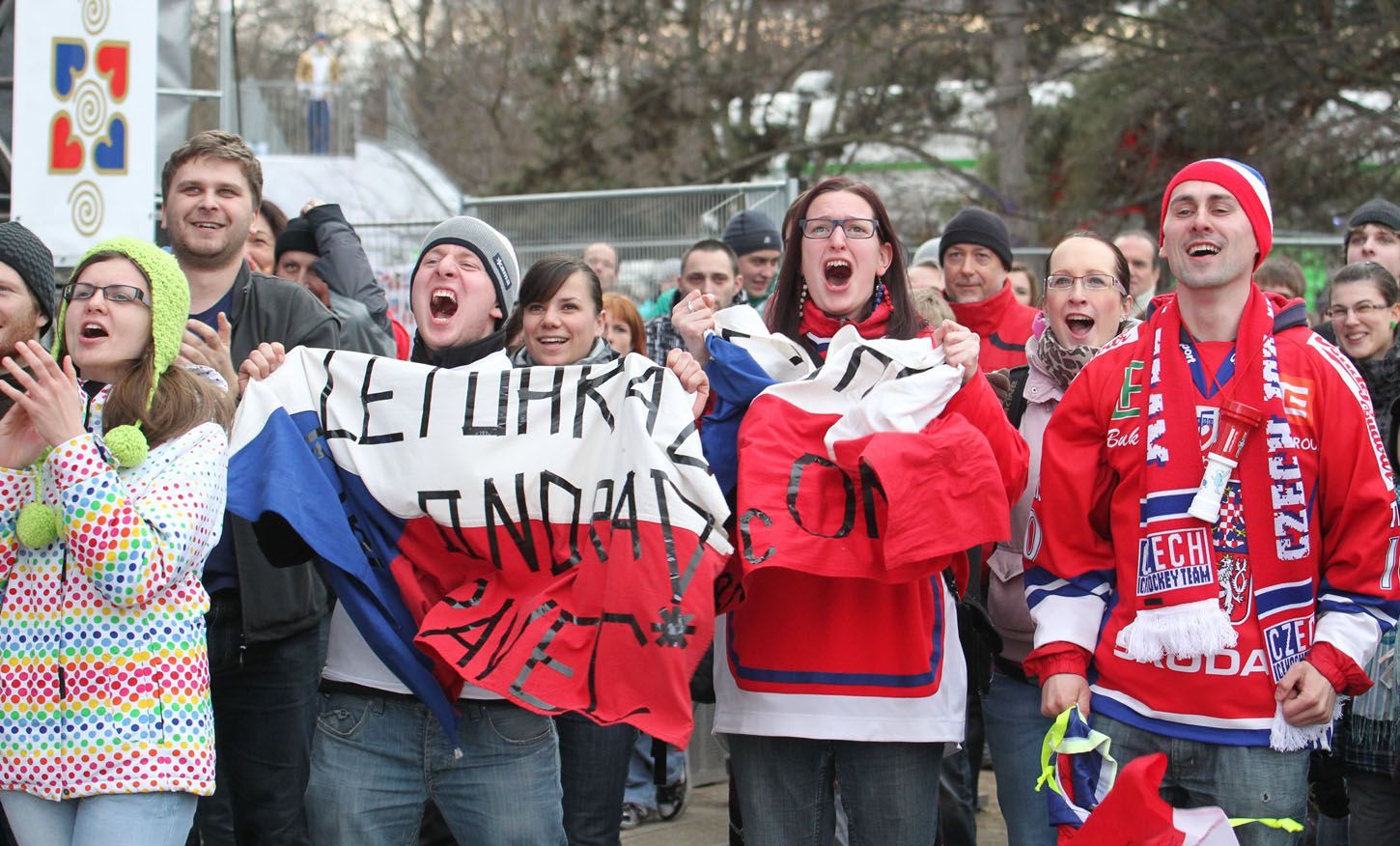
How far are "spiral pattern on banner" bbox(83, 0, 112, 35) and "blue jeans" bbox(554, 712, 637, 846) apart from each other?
382 cm

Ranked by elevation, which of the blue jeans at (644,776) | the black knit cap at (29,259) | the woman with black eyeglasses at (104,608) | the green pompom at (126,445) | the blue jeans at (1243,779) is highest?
the black knit cap at (29,259)

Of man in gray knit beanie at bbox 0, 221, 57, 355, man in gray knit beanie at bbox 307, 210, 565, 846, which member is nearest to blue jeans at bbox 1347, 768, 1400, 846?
man in gray knit beanie at bbox 307, 210, 565, 846

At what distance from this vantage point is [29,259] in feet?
13.2

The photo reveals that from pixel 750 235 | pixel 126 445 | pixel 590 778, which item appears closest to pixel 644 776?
pixel 590 778

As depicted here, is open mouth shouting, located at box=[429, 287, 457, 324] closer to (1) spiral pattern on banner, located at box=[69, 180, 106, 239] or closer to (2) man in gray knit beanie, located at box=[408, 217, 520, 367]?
(2) man in gray knit beanie, located at box=[408, 217, 520, 367]

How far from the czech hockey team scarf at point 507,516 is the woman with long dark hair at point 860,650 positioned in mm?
224

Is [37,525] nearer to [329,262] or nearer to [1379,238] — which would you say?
[329,262]

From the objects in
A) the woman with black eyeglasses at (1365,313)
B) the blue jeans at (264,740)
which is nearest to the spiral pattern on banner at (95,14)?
the blue jeans at (264,740)

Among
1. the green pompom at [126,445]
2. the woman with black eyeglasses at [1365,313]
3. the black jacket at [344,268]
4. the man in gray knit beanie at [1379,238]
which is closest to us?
the green pompom at [126,445]

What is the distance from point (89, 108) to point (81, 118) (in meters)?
0.05

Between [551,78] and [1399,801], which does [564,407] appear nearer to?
[1399,801]

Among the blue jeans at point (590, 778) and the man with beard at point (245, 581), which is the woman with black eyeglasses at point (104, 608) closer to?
the man with beard at point (245, 581)

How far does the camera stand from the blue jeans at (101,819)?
3332mm

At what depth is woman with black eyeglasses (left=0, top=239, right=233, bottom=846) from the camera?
3.33 m
